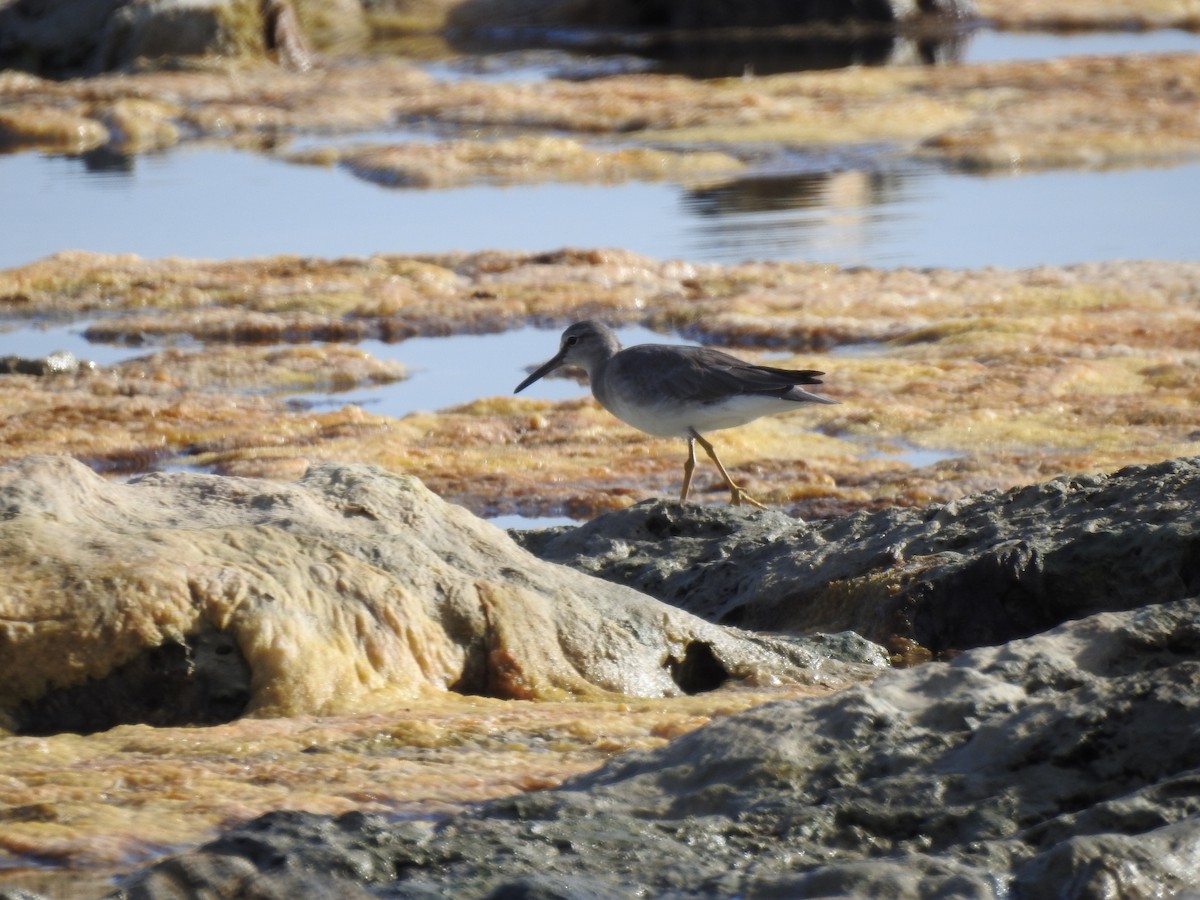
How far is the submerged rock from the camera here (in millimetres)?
3928

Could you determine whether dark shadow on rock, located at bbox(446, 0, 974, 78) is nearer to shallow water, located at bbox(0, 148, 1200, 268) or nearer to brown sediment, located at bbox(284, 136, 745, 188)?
brown sediment, located at bbox(284, 136, 745, 188)

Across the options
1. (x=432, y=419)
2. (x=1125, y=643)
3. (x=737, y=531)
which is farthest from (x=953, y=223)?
(x=1125, y=643)

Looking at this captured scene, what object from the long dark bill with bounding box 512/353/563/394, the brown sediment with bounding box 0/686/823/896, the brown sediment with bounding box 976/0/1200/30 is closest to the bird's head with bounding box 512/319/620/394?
the long dark bill with bounding box 512/353/563/394

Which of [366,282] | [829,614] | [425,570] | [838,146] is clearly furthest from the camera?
[838,146]

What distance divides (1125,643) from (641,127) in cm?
2137

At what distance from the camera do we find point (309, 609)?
4195 millimetres

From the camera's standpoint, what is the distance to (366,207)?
19.0 m

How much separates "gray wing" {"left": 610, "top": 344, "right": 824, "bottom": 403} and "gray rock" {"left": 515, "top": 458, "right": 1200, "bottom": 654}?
1344 mm

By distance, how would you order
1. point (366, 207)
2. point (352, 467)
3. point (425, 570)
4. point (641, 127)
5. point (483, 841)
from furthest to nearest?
→ point (641, 127) → point (366, 207) → point (352, 467) → point (425, 570) → point (483, 841)

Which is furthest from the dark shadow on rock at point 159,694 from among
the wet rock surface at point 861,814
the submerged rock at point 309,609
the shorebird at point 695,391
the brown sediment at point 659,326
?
the brown sediment at point 659,326

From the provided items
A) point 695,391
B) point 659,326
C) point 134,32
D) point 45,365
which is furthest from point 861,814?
point 134,32

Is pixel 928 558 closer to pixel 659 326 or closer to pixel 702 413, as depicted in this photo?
pixel 702 413

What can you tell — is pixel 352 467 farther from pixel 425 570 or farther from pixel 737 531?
pixel 737 531

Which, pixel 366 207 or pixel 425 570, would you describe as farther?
pixel 366 207
